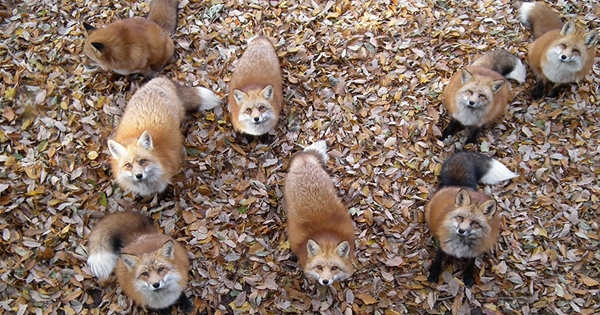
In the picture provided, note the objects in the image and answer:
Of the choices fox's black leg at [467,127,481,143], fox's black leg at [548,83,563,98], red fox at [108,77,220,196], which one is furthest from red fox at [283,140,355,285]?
fox's black leg at [548,83,563,98]

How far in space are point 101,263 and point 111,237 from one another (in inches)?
10.1

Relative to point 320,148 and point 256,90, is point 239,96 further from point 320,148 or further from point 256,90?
point 320,148

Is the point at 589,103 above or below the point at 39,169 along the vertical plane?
above

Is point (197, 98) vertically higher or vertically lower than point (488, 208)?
lower

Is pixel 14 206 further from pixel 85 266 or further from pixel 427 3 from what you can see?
pixel 427 3

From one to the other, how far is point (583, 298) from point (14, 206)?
6294 mm

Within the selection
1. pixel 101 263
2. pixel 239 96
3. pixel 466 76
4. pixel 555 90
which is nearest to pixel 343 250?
pixel 239 96

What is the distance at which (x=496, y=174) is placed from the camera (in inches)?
184

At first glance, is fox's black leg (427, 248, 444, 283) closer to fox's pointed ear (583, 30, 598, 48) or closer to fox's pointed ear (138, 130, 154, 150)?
fox's pointed ear (138, 130, 154, 150)

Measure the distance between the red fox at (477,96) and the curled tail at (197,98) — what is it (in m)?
3.06

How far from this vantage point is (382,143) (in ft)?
17.1

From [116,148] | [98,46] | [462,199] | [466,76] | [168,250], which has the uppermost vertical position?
[98,46]

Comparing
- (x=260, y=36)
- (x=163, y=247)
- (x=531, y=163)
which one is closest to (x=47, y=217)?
(x=163, y=247)

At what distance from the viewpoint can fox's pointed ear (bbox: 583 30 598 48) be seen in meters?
4.97
